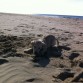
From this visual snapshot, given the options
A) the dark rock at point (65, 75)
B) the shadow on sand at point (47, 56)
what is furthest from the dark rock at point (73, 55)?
the dark rock at point (65, 75)

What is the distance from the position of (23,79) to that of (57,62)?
6.62 feet

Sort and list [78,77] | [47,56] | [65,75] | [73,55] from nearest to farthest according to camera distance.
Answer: [78,77] < [65,75] < [47,56] < [73,55]

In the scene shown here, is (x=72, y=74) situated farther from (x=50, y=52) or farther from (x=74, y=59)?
(x=50, y=52)

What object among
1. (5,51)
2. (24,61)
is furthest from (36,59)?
(5,51)


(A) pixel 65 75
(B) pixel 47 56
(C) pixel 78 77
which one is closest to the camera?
(C) pixel 78 77

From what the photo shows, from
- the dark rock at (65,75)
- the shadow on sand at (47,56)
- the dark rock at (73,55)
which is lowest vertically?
the dark rock at (65,75)

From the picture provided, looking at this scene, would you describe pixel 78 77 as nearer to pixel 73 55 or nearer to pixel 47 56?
pixel 47 56

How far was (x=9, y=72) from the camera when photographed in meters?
5.95

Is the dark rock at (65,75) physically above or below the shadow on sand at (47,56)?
below

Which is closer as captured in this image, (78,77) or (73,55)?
(78,77)

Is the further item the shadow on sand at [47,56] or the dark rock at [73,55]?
the dark rock at [73,55]

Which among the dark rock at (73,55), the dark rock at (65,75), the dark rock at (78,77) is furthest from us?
the dark rock at (73,55)

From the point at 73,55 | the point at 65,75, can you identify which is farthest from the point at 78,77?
the point at 73,55

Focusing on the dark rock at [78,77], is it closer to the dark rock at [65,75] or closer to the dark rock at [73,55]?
the dark rock at [65,75]
